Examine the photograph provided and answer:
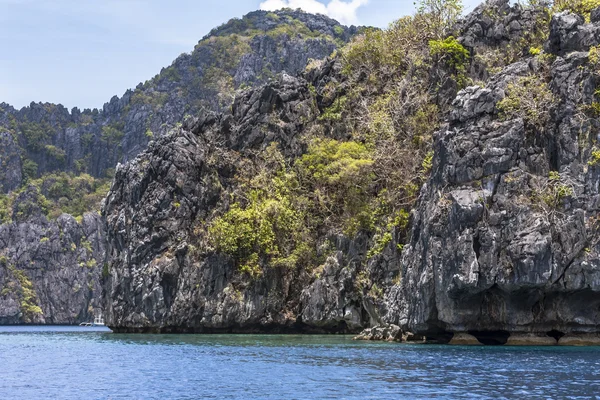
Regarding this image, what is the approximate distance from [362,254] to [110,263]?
26.5m

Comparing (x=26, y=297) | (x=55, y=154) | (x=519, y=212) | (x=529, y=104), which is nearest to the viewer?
(x=519, y=212)

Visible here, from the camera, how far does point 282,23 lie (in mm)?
164500

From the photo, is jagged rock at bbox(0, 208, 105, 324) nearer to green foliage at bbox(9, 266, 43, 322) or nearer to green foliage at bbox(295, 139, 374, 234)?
green foliage at bbox(9, 266, 43, 322)

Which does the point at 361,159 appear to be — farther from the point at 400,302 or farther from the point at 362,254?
the point at 400,302

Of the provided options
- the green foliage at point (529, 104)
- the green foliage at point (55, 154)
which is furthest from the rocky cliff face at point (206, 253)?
the green foliage at point (55, 154)

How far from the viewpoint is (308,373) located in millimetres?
28391

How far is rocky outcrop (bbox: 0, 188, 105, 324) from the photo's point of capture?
12225 cm

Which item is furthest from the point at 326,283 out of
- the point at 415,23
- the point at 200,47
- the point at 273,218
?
the point at 200,47

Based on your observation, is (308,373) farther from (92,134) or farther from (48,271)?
(92,134)

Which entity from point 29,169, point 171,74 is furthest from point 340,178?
point 29,169

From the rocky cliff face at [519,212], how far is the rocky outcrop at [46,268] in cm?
9527

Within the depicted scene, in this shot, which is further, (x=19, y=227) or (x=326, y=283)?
(x=19, y=227)

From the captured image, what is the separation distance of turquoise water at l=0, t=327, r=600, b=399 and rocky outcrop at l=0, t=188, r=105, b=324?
8555cm

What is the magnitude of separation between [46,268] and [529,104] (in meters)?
105
